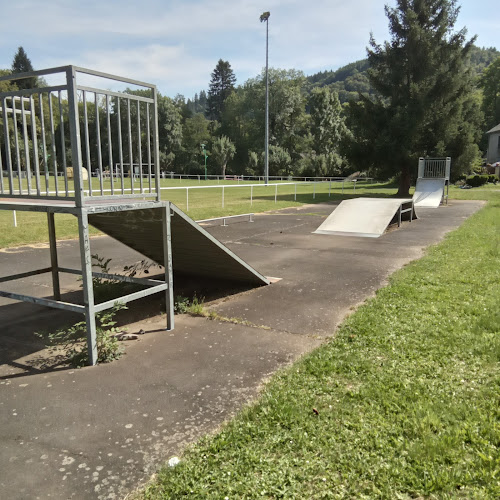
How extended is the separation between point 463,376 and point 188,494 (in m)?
2.39

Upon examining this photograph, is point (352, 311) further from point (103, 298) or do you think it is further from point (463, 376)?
point (103, 298)

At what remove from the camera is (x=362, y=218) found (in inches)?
520

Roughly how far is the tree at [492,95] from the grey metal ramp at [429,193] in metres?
63.3

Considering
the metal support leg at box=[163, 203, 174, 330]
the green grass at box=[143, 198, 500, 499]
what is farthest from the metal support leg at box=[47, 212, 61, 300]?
the green grass at box=[143, 198, 500, 499]

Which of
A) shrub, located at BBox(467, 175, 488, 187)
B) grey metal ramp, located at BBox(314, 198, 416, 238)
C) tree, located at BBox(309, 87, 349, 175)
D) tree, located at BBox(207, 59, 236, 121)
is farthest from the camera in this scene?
tree, located at BBox(207, 59, 236, 121)

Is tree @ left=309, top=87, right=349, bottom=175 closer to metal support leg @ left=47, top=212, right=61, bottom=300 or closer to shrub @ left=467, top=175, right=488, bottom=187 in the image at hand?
shrub @ left=467, top=175, right=488, bottom=187

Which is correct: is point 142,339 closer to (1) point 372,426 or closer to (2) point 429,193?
(1) point 372,426

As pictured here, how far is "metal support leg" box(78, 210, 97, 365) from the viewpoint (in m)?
3.68

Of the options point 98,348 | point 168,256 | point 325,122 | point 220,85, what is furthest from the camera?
point 220,85

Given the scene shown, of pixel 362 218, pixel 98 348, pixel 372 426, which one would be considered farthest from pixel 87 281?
pixel 362 218

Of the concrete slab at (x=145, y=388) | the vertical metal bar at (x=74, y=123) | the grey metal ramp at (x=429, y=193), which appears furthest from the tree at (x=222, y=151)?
the vertical metal bar at (x=74, y=123)

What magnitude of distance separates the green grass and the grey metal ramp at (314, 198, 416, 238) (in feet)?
25.1

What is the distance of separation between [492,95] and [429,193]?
228 ft

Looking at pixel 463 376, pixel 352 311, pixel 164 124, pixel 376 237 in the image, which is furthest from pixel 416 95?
pixel 164 124
